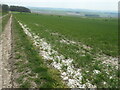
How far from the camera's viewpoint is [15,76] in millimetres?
7445

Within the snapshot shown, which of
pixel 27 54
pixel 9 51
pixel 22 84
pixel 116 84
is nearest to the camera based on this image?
pixel 22 84

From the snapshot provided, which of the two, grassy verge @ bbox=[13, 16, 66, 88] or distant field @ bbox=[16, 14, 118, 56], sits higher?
distant field @ bbox=[16, 14, 118, 56]

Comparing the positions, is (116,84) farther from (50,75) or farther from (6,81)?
(6,81)

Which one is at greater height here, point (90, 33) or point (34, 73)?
point (90, 33)

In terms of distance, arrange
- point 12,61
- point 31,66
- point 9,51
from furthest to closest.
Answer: point 9,51
point 12,61
point 31,66

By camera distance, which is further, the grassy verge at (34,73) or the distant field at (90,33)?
the distant field at (90,33)

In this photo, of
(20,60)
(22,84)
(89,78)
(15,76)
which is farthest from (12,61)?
(89,78)

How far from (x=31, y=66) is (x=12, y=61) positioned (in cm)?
167

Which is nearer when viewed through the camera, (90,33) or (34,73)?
(34,73)

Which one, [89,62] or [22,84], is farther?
[89,62]

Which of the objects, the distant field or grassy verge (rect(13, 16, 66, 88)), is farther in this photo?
the distant field

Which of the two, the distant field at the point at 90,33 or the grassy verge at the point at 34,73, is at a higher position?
the distant field at the point at 90,33

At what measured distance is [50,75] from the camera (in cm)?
759

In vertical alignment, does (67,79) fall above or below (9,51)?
below
